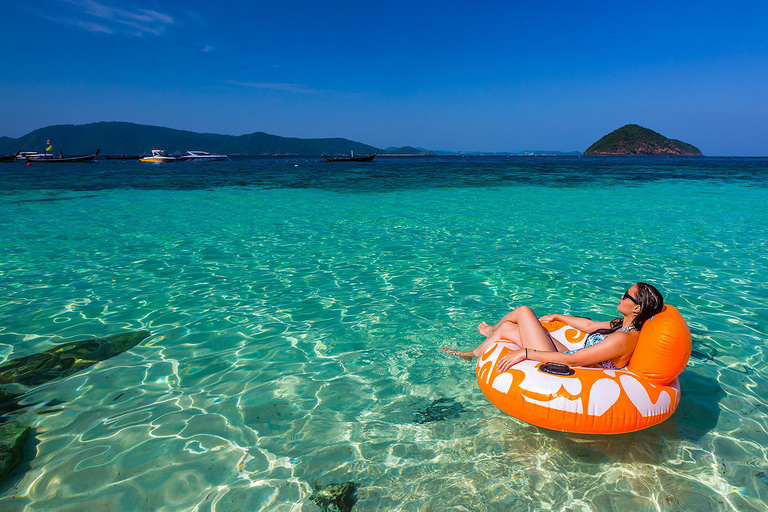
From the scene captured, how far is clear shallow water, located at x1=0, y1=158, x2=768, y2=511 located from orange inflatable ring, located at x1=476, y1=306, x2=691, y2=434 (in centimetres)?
34

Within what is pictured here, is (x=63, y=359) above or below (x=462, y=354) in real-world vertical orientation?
below

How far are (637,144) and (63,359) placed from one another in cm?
19533

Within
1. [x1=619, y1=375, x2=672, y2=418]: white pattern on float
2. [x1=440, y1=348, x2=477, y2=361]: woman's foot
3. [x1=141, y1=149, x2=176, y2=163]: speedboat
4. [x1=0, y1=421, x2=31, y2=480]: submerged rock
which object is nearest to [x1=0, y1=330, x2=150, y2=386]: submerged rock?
[x1=0, y1=421, x2=31, y2=480]: submerged rock

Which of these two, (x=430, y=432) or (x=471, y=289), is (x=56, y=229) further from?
(x=430, y=432)

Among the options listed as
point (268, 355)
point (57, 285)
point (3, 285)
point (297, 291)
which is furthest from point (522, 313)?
point (3, 285)

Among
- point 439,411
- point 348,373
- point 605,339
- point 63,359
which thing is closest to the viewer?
point 605,339

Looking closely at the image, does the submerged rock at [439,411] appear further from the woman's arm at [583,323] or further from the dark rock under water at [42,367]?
the dark rock under water at [42,367]

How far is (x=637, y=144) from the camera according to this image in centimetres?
16400

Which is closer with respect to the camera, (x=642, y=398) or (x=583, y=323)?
(x=642, y=398)

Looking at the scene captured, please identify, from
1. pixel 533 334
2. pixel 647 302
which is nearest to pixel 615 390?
pixel 647 302

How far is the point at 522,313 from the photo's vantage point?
4238 mm

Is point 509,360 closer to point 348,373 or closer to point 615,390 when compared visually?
point 615,390

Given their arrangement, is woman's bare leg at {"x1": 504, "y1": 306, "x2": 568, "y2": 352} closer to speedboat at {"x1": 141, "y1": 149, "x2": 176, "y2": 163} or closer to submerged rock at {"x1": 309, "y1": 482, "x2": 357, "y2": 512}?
submerged rock at {"x1": 309, "y1": 482, "x2": 357, "y2": 512}

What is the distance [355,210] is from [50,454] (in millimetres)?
14639
